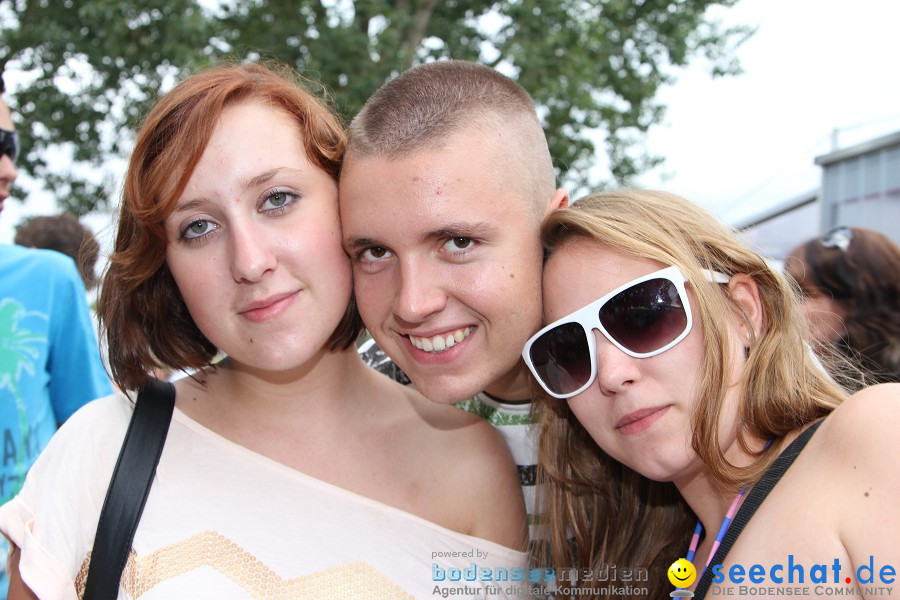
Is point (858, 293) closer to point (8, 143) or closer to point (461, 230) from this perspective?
point (461, 230)

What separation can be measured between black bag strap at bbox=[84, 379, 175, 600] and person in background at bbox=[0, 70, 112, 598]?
4.39 ft

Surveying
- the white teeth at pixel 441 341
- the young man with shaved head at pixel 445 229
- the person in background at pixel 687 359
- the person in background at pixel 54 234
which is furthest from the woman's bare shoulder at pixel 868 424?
the person in background at pixel 54 234

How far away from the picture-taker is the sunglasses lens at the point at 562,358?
1797 mm

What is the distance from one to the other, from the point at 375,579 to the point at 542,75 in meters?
8.61

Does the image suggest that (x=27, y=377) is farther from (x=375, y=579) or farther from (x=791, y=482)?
(x=791, y=482)

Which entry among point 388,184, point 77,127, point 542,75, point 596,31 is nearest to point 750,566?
point 388,184

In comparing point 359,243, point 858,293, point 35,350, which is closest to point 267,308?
point 359,243

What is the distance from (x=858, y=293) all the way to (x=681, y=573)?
274 cm

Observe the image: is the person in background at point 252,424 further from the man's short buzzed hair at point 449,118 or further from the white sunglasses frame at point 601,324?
the white sunglasses frame at point 601,324

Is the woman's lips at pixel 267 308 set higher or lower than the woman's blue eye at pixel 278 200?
lower

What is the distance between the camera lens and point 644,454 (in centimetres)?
173

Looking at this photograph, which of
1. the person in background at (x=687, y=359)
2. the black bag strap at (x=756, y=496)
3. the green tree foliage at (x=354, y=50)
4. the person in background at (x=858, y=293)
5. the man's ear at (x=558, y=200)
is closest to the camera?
the black bag strap at (x=756, y=496)

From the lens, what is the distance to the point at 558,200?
7.13 feet

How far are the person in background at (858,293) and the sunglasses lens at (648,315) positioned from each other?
246 centimetres
